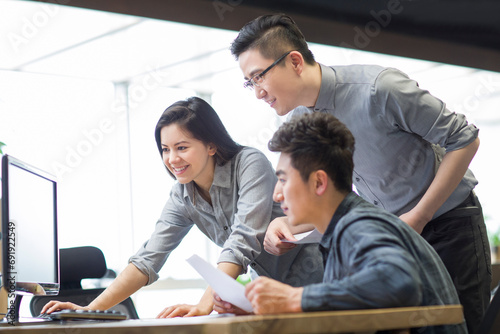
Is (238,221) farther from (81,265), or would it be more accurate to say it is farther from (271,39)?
(81,265)

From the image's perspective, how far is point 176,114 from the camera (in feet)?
6.72

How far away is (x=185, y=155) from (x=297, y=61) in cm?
52

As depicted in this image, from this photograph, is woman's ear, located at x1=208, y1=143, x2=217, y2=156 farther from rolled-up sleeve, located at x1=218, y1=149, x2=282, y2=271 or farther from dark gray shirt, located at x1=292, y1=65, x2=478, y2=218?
dark gray shirt, located at x1=292, y1=65, x2=478, y2=218

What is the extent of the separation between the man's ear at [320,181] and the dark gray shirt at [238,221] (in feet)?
1.82

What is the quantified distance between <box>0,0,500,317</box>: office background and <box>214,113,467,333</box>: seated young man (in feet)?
13.3

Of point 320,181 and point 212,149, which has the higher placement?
point 212,149

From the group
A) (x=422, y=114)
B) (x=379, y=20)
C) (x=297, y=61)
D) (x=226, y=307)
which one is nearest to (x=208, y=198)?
(x=297, y=61)

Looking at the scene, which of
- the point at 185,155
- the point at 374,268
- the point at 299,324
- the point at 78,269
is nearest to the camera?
the point at 299,324

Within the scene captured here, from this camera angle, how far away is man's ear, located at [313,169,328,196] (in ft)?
4.28

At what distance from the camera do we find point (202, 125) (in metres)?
2.06

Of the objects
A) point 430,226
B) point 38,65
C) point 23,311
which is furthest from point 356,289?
point 38,65

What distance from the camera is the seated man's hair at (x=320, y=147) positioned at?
1.31m

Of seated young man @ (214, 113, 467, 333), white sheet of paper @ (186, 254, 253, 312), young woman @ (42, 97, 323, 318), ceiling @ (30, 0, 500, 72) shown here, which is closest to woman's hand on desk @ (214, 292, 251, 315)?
seated young man @ (214, 113, 467, 333)

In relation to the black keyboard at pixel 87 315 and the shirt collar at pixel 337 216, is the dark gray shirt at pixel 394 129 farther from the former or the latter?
the black keyboard at pixel 87 315
